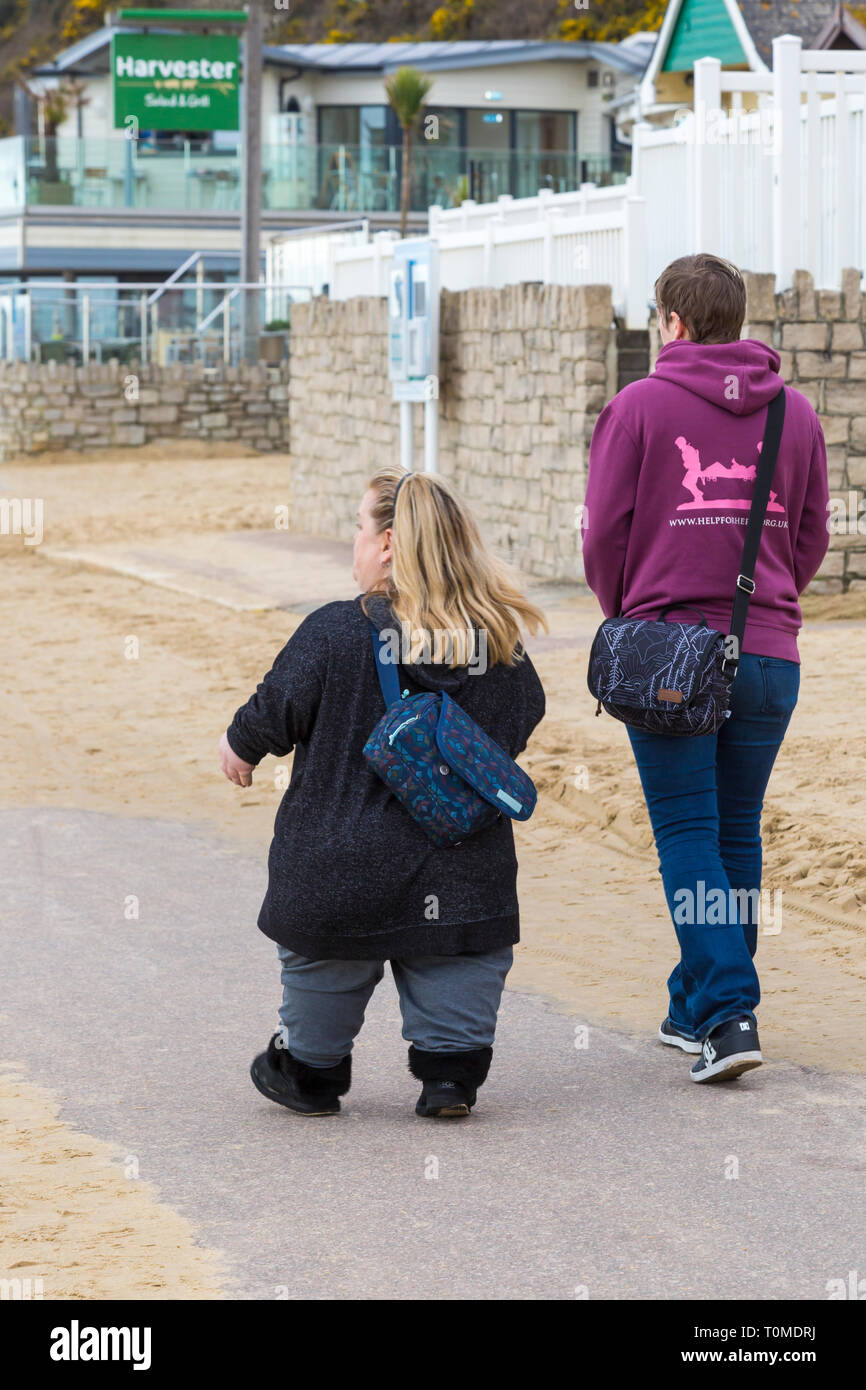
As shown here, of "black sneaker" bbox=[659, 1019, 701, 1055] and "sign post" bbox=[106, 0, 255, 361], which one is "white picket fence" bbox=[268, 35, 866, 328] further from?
"sign post" bbox=[106, 0, 255, 361]

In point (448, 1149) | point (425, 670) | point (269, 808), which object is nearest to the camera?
point (448, 1149)

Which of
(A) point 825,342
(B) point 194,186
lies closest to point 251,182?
(B) point 194,186

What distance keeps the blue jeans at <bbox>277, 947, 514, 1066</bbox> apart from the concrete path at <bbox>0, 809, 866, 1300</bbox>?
185 millimetres

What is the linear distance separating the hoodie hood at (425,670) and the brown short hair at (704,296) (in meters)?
0.97

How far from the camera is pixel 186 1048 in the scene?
4.66 m

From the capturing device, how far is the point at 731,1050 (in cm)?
420

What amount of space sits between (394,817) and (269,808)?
3.87 metres

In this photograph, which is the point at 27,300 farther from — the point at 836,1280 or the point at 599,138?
the point at 836,1280

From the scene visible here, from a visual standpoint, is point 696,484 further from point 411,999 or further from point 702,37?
point 702,37

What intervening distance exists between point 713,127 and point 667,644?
8549mm

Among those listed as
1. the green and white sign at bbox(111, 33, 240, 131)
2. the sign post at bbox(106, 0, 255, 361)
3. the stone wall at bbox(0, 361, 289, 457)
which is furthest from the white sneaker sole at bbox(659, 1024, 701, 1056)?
the green and white sign at bbox(111, 33, 240, 131)

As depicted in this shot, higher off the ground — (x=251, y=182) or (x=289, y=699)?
(x=251, y=182)

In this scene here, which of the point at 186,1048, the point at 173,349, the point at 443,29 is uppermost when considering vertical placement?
the point at 443,29

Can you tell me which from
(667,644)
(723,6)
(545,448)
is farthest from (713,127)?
(723,6)
